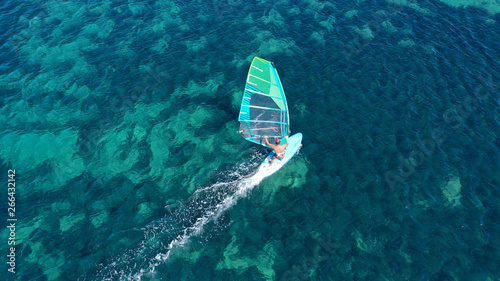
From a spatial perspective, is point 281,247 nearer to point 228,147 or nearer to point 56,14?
point 228,147

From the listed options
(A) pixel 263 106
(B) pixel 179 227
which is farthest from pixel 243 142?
(B) pixel 179 227

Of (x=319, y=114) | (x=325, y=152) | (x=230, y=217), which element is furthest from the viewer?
(x=319, y=114)

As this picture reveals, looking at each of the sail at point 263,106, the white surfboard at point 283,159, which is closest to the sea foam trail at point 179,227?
the white surfboard at point 283,159

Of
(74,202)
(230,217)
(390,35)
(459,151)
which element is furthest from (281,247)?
(390,35)

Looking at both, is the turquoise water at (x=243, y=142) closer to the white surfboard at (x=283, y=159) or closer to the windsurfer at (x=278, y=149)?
the white surfboard at (x=283, y=159)

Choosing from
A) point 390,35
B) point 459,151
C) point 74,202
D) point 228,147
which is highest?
point 390,35
